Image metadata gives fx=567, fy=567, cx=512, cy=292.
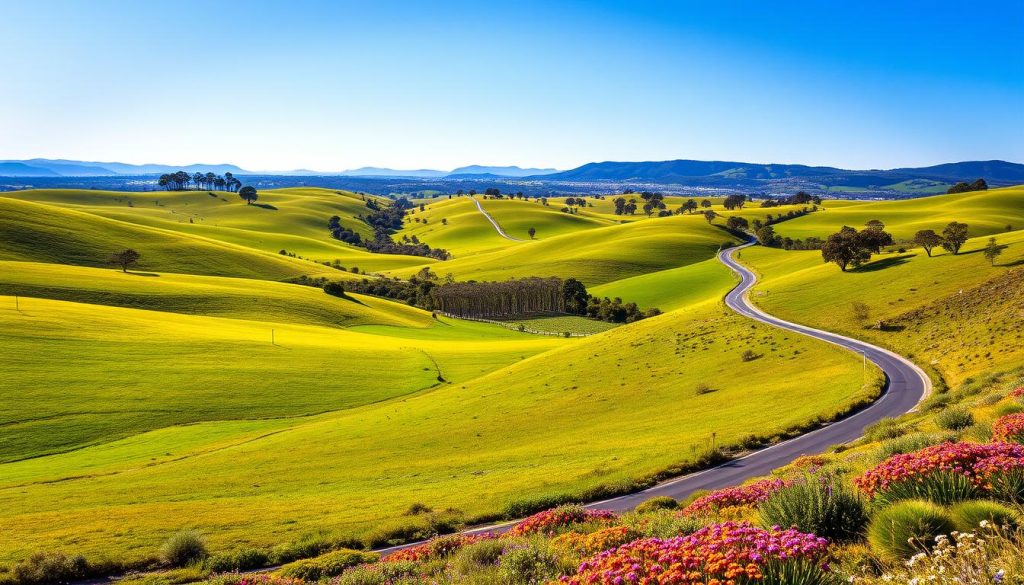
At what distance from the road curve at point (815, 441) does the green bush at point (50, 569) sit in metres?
12.3

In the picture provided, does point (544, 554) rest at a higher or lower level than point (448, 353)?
higher

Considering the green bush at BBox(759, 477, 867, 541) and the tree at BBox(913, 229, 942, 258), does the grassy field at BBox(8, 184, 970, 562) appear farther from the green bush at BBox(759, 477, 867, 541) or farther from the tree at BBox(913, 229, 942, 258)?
the green bush at BBox(759, 477, 867, 541)

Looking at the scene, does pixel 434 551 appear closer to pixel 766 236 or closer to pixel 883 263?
pixel 883 263

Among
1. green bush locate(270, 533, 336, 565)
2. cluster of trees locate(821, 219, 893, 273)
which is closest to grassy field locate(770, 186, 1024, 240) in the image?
cluster of trees locate(821, 219, 893, 273)

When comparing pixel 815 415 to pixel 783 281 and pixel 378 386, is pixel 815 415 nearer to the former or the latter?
pixel 378 386

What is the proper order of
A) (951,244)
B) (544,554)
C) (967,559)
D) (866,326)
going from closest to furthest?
1. (967,559)
2. (544,554)
3. (866,326)
4. (951,244)

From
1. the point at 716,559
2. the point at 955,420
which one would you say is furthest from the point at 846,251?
the point at 716,559

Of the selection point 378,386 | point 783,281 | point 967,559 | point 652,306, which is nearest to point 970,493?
point 967,559

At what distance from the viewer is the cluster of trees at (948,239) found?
81125 millimetres

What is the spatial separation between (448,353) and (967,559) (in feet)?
266

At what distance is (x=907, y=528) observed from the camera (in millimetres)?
8289

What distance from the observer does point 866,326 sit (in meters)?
62.4

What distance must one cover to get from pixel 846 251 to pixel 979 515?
89.8 m

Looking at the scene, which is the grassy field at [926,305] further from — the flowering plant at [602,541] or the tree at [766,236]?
the tree at [766,236]
